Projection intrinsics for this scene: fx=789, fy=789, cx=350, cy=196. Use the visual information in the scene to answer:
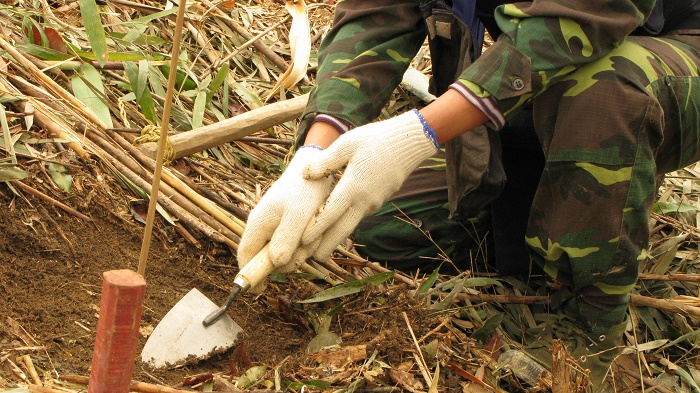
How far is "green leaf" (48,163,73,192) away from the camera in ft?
6.76

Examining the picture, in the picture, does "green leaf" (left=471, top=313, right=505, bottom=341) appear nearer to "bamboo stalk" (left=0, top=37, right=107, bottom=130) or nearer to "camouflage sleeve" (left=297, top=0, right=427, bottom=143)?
"camouflage sleeve" (left=297, top=0, right=427, bottom=143)

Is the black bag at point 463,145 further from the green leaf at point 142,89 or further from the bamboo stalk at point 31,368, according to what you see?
the bamboo stalk at point 31,368

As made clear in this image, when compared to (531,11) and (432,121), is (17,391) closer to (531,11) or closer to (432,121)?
(432,121)

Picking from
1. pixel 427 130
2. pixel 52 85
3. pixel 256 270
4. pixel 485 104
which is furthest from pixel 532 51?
pixel 52 85

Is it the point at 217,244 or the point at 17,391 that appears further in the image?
the point at 217,244

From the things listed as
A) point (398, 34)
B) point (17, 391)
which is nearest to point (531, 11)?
point (398, 34)

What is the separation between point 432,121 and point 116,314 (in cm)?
104

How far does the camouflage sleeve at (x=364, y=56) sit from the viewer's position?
2099mm

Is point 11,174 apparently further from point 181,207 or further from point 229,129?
point 229,129

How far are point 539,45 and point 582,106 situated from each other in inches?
7.8

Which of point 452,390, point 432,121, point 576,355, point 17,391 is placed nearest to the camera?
point 17,391

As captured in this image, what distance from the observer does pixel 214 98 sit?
289cm

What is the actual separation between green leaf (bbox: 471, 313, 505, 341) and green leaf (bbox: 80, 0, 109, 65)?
144 centimetres

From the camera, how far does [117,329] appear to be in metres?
1.02
